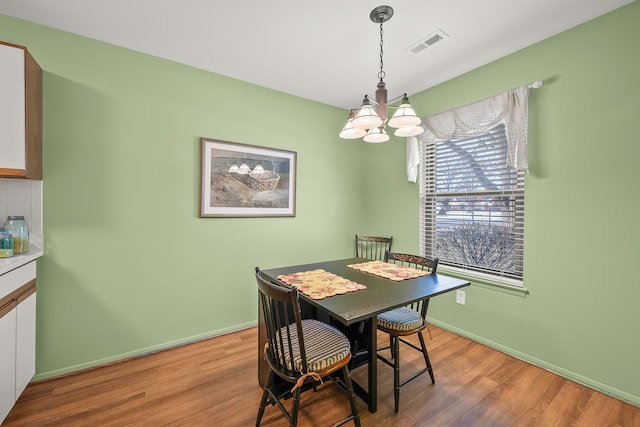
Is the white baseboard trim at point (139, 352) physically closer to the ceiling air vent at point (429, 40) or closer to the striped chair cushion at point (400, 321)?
the striped chair cushion at point (400, 321)

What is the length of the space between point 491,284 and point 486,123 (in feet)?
4.72

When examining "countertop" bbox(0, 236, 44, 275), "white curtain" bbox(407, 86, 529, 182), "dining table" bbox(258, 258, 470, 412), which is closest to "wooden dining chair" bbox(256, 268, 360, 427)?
"dining table" bbox(258, 258, 470, 412)

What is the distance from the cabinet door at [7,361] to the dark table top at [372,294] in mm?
1420

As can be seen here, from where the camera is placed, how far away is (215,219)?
268 cm

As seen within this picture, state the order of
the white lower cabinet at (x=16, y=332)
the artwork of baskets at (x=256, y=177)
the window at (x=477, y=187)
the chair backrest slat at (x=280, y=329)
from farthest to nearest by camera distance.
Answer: the artwork of baskets at (x=256, y=177) < the window at (x=477, y=187) < the white lower cabinet at (x=16, y=332) < the chair backrest slat at (x=280, y=329)

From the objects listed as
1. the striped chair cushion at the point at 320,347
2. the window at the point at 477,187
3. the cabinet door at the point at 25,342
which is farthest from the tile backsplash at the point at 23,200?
the window at the point at 477,187

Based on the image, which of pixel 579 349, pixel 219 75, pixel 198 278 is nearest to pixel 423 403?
pixel 579 349

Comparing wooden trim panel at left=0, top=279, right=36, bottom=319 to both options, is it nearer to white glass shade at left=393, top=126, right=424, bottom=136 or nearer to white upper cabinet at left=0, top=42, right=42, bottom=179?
white upper cabinet at left=0, top=42, right=42, bottom=179

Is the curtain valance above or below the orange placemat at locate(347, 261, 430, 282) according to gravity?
above

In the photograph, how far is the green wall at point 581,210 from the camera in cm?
180

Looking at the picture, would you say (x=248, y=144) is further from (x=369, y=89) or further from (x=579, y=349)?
(x=579, y=349)

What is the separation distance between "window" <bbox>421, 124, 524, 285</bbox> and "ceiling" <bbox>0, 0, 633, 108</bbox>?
77 centimetres

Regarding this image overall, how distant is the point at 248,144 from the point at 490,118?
2269mm

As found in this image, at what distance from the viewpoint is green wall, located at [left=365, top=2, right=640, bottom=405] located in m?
1.80
